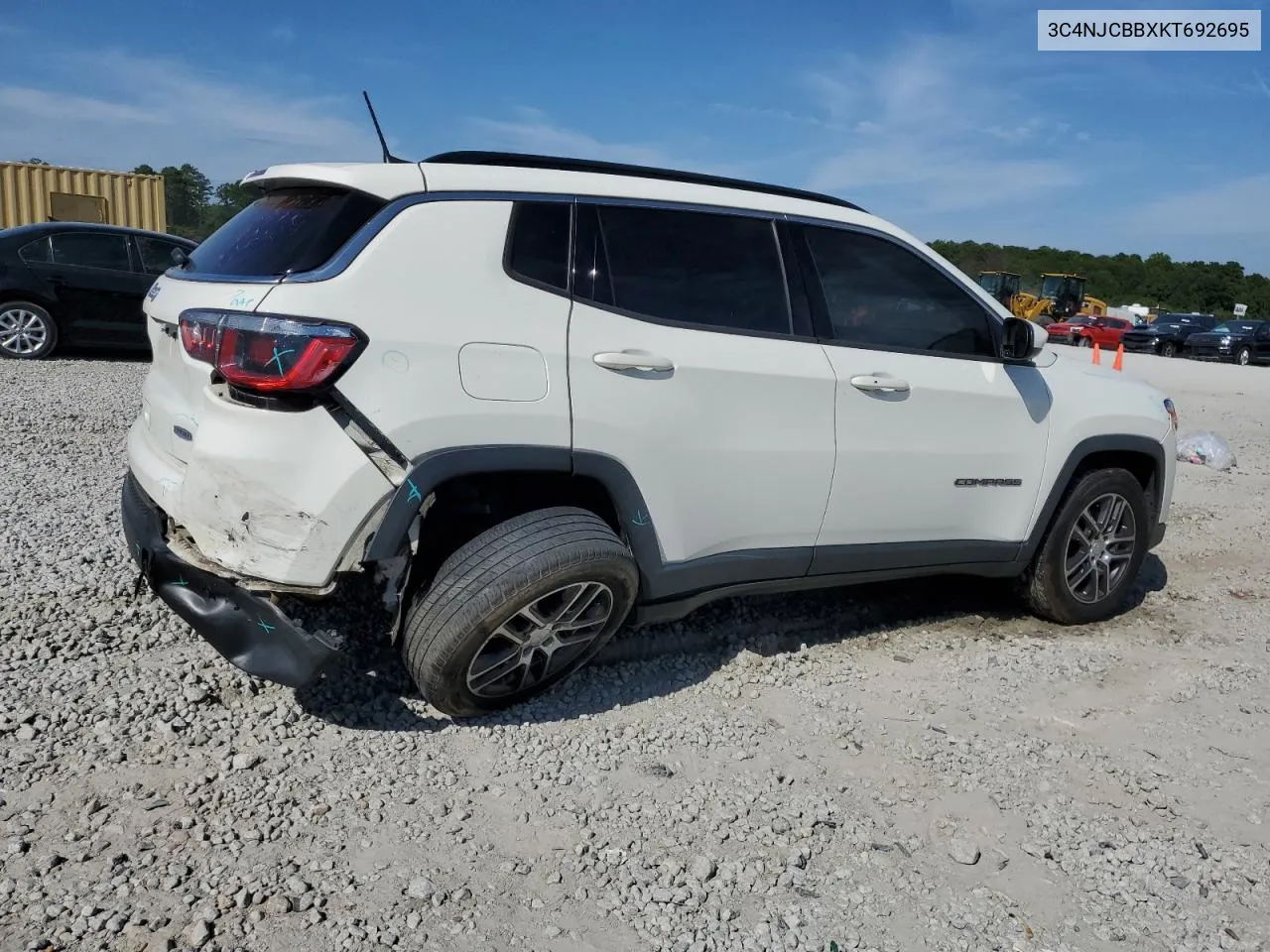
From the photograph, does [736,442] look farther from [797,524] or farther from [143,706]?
[143,706]

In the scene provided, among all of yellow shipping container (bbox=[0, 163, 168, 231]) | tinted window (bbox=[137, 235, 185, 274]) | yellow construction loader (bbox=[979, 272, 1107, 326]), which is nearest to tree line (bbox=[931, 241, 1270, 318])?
yellow construction loader (bbox=[979, 272, 1107, 326])

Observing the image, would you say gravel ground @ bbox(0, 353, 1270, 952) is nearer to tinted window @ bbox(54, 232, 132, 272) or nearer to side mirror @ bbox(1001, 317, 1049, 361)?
side mirror @ bbox(1001, 317, 1049, 361)

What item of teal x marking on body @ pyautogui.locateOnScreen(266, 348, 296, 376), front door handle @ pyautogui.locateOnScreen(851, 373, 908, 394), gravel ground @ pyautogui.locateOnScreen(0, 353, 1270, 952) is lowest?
gravel ground @ pyautogui.locateOnScreen(0, 353, 1270, 952)

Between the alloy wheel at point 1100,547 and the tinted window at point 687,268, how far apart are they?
1973 mm

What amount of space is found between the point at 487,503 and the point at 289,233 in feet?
3.43

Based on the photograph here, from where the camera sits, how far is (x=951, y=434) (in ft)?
12.9

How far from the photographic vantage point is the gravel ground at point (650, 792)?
2434 millimetres

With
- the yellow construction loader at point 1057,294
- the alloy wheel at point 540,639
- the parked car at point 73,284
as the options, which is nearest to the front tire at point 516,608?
the alloy wheel at point 540,639

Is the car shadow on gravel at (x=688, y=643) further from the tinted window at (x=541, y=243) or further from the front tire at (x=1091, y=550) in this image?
the tinted window at (x=541, y=243)

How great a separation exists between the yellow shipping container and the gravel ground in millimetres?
19420

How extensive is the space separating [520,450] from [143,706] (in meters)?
1.50

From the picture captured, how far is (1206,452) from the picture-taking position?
8.92m

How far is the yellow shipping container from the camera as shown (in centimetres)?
2058

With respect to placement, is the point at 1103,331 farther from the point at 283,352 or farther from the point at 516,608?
the point at 283,352
